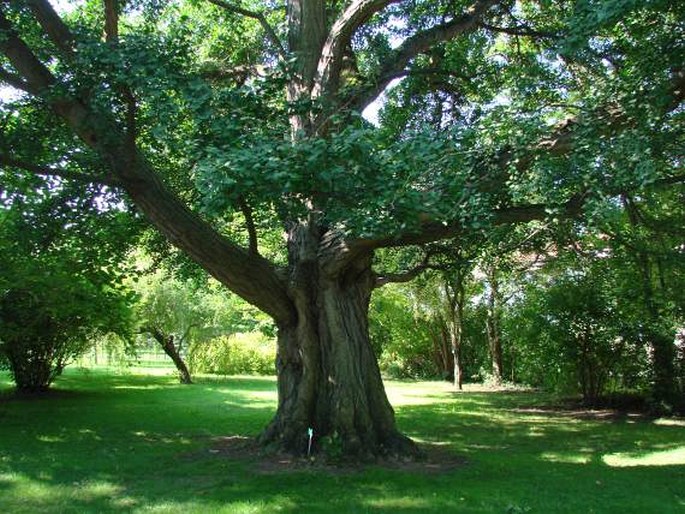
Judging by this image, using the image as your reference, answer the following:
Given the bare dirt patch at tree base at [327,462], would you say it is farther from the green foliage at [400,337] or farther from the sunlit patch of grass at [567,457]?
the green foliage at [400,337]

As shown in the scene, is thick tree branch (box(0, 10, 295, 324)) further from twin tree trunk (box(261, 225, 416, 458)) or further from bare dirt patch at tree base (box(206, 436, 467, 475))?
bare dirt patch at tree base (box(206, 436, 467, 475))

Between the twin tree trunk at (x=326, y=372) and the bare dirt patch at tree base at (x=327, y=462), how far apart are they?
0.18m

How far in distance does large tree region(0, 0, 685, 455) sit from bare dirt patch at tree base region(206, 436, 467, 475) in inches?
10.0

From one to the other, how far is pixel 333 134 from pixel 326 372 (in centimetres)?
417

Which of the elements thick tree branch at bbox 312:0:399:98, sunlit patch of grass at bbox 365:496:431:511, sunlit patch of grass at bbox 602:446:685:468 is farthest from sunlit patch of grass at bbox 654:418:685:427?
thick tree branch at bbox 312:0:399:98

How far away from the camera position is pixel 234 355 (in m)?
33.5

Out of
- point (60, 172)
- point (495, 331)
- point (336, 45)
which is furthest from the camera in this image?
point (495, 331)

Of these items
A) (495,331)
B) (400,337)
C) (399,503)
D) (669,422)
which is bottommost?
(669,422)

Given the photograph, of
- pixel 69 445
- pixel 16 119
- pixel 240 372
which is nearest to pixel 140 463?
pixel 69 445

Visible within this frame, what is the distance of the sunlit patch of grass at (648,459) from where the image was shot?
920 cm

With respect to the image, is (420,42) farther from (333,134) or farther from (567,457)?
(567,457)

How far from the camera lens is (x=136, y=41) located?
7.05 metres

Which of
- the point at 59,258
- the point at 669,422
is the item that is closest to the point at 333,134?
the point at 59,258

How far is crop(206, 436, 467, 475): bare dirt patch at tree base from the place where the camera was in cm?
841
